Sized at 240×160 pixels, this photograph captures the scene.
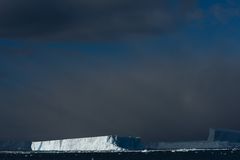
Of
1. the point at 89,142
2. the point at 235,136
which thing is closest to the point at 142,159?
the point at 89,142

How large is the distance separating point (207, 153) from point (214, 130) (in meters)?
24.1

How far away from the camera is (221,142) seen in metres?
169

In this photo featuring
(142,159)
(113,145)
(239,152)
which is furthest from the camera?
(239,152)

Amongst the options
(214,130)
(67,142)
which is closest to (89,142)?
(67,142)

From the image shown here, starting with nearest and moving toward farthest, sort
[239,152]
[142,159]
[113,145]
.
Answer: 1. [113,145]
2. [142,159]
3. [239,152]

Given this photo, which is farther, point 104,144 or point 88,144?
point 88,144

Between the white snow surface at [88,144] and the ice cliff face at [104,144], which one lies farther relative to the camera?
the ice cliff face at [104,144]

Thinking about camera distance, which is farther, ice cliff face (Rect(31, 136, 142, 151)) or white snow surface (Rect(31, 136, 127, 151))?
ice cliff face (Rect(31, 136, 142, 151))

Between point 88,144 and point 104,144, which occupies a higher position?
point 88,144

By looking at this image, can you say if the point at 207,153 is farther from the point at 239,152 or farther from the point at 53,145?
the point at 53,145

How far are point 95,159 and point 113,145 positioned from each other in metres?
29.6

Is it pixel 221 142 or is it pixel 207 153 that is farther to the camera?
pixel 207 153

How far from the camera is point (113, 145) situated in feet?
545

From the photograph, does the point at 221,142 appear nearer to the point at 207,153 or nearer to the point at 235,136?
the point at 235,136
